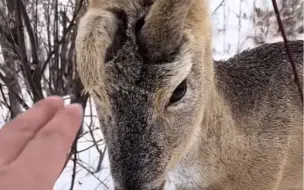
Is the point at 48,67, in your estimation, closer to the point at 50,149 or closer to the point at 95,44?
the point at 95,44

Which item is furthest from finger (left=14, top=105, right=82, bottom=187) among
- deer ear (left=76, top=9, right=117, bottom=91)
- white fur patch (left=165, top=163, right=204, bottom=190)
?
white fur patch (left=165, top=163, right=204, bottom=190)

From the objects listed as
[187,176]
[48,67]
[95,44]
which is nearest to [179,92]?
[95,44]

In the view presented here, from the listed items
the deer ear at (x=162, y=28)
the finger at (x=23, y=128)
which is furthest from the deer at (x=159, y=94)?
the finger at (x=23, y=128)

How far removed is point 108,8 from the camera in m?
2.61

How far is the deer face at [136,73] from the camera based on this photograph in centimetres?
249

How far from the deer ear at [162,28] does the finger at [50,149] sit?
3.55 ft

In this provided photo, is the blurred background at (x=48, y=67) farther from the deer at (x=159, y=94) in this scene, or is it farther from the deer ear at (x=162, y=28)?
the deer ear at (x=162, y=28)

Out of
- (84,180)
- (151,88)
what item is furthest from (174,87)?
(84,180)

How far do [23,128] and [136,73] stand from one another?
3.70 ft

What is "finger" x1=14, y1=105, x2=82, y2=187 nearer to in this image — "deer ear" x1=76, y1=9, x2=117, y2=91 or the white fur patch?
"deer ear" x1=76, y1=9, x2=117, y2=91

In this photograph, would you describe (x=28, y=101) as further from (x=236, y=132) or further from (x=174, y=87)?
(x=174, y=87)

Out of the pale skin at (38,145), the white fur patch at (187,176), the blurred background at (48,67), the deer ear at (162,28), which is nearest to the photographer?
the pale skin at (38,145)

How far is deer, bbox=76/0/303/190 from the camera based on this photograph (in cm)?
250

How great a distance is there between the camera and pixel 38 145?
4.35ft
